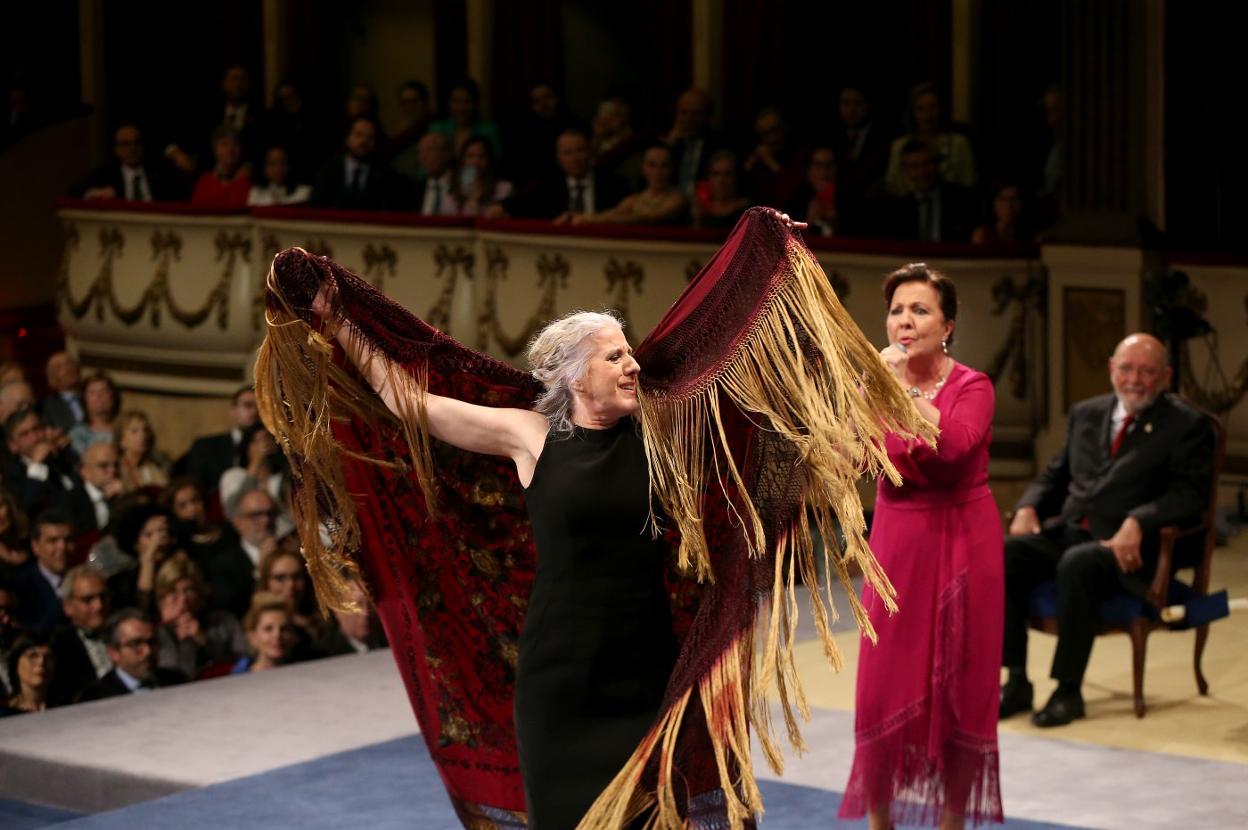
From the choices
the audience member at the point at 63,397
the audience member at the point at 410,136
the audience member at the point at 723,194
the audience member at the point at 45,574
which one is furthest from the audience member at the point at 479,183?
the audience member at the point at 45,574

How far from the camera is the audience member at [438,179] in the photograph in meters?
11.5

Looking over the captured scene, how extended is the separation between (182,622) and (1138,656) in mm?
3217

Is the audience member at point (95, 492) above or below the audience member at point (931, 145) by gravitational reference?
below

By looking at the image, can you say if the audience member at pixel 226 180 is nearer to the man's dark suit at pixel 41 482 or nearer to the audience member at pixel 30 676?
the man's dark suit at pixel 41 482

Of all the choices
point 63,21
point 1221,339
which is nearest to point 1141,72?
point 1221,339

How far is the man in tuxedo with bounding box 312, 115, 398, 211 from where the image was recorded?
11.8 meters

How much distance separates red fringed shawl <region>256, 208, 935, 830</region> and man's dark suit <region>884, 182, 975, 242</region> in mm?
5678

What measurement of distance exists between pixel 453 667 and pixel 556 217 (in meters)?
6.85

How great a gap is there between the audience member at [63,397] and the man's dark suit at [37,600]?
2442mm

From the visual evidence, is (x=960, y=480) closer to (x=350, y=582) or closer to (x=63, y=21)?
(x=350, y=582)

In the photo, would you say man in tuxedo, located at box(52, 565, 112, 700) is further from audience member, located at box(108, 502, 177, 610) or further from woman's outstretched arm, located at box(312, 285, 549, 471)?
woman's outstretched arm, located at box(312, 285, 549, 471)

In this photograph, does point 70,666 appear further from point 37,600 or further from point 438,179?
point 438,179

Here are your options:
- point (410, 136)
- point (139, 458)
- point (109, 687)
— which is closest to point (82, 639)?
point (109, 687)

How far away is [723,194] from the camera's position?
1014 cm
